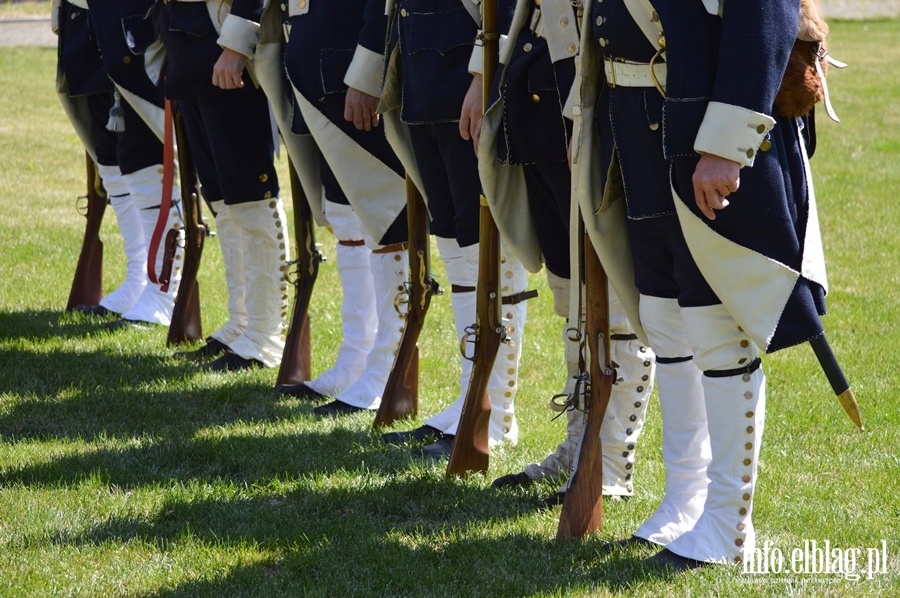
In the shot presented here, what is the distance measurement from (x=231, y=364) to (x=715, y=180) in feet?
10.5

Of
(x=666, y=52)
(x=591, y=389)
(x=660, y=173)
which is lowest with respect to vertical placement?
(x=591, y=389)

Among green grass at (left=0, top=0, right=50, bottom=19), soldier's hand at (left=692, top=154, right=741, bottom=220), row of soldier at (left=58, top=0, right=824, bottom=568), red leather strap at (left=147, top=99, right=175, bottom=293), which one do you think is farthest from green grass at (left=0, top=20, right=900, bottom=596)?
green grass at (left=0, top=0, right=50, bottom=19)

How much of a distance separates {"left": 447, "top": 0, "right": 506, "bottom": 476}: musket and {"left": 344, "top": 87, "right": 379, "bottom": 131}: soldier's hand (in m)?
0.83

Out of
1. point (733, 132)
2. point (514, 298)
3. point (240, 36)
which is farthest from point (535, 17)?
point (240, 36)

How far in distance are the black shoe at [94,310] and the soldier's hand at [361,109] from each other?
8.53 ft

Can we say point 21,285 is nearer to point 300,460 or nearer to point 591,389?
point 300,460

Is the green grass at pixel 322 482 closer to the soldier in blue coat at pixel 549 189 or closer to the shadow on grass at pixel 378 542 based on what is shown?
the shadow on grass at pixel 378 542

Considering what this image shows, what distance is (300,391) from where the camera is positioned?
209 inches

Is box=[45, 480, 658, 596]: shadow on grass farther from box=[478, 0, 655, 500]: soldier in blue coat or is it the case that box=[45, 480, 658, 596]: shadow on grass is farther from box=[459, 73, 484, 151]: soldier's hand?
box=[459, 73, 484, 151]: soldier's hand

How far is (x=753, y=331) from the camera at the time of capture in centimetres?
310

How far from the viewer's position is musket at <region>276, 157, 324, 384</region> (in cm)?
536

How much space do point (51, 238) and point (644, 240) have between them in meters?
5.92

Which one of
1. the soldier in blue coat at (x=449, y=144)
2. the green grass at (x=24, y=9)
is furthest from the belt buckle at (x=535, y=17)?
the green grass at (x=24, y=9)

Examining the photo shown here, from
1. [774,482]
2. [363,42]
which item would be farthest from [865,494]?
[363,42]
